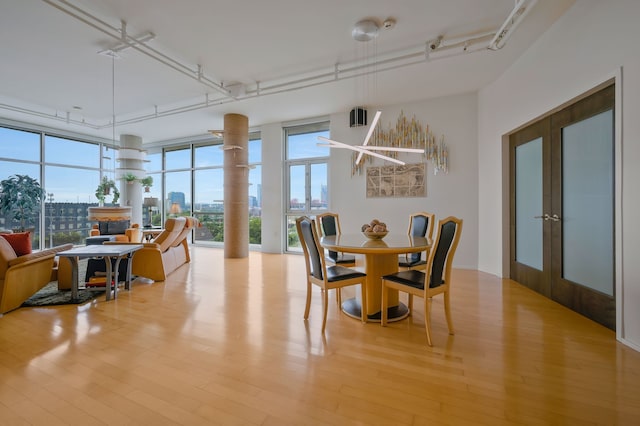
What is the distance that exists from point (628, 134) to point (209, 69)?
203 inches

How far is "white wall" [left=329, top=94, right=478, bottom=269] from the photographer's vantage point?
539cm

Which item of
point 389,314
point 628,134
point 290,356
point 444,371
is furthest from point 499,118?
point 290,356

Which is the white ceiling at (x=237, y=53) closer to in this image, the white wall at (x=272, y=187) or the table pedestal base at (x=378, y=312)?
the white wall at (x=272, y=187)

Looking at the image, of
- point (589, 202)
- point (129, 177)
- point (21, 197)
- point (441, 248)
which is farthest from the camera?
point (129, 177)

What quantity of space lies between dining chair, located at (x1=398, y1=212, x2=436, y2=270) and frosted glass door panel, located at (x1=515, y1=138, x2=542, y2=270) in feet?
4.41

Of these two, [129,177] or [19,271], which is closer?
[19,271]

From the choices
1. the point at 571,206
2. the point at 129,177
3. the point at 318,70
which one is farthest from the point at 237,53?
the point at 129,177

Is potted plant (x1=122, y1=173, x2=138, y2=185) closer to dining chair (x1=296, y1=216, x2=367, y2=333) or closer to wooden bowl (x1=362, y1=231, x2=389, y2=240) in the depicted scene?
dining chair (x1=296, y1=216, x2=367, y2=333)

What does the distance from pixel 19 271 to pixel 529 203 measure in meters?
6.47

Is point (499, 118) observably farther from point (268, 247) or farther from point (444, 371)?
point (268, 247)

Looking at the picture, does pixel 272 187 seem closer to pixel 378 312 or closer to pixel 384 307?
pixel 378 312

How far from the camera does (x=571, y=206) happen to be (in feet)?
10.7

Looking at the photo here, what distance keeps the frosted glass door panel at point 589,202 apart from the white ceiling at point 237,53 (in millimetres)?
1388

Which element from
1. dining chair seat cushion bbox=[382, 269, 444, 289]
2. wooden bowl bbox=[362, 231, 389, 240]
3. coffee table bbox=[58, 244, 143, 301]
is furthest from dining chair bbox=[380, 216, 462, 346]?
coffee table bbox=[58, 244, 143, 301]
